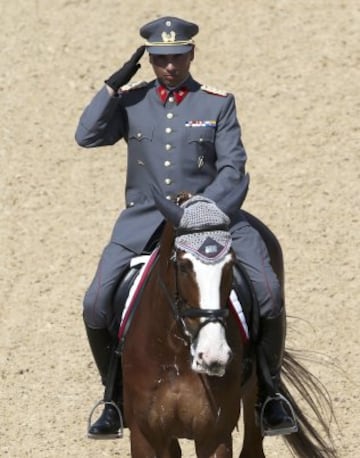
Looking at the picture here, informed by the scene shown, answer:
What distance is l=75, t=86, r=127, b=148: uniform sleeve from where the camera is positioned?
965 centimetres

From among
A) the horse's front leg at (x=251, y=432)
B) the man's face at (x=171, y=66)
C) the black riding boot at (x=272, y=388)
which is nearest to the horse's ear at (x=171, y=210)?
the man's face at (x=171, y=66)

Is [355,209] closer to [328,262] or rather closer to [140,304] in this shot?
[328,262]

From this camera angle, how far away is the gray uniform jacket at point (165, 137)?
9.71m

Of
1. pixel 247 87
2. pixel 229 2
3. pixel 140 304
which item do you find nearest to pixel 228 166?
pixel 140 304

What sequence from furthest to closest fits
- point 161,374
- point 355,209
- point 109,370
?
point 355,209 < point 109,370 < point 161,374

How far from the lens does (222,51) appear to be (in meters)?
19.9

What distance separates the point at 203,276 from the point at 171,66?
6.98ft

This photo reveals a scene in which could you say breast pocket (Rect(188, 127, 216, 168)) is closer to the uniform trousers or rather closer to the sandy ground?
the uniform trousers

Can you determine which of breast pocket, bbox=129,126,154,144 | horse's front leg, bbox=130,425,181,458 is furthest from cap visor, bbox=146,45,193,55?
horse's front leg, bbox=130,425,181,458

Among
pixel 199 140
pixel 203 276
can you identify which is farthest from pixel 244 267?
pixel 203 276

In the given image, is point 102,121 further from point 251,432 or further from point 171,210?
point 251,432

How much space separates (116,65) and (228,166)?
1045 centimetres

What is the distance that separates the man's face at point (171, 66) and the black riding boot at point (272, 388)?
6.33ft

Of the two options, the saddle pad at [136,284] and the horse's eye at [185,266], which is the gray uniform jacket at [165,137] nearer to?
the saddle pad at [136,284]
